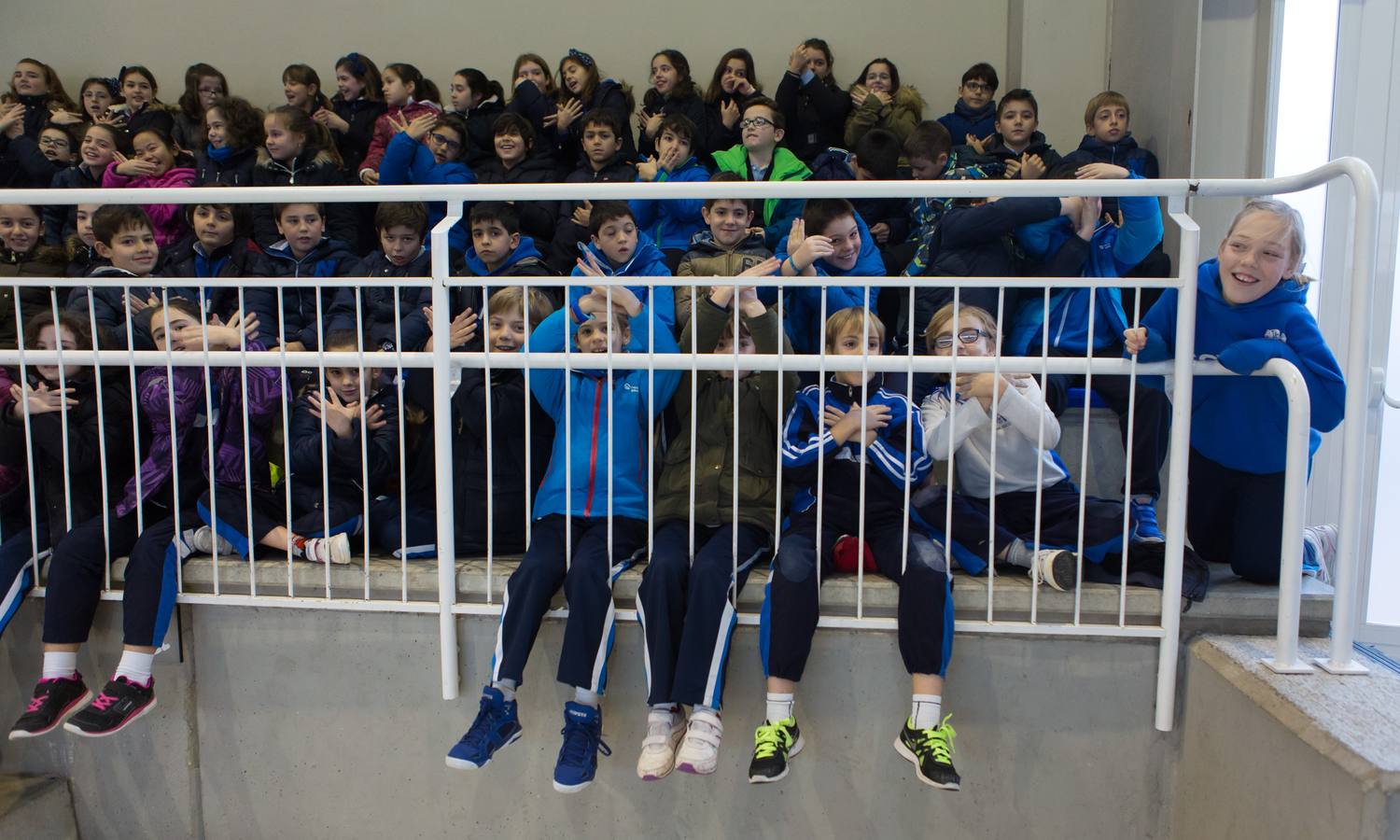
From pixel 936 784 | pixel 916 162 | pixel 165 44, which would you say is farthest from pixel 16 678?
pixel 165 44

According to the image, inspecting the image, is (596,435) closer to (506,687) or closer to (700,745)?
(506,687)

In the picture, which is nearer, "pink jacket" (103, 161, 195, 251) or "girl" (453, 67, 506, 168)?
"pink jacket" (103, 161, 195, 251)

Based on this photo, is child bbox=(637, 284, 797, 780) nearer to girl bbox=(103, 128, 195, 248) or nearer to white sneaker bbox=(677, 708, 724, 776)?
white sneaker bbox=(677, 708, 724, 776)

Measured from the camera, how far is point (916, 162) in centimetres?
466

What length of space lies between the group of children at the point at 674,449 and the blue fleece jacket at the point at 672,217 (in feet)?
1.68

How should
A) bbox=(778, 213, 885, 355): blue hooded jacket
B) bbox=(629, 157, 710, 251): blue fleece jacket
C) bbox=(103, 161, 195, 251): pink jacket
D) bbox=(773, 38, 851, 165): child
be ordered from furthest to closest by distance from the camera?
bbox=(773, 38, 851, 165): child < bbox=(103, 161, 195, 251): pink jacket < bbox=(629, 157, 710, 251): blue fleece jacket < bbox=(778, 213, 885, 355): blue hooded jacket

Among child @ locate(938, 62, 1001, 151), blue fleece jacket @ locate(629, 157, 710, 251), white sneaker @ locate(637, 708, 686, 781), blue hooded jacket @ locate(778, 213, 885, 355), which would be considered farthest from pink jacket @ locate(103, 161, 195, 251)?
child @ locate(938, 62, 1001, 151)

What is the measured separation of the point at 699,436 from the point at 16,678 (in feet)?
7.03

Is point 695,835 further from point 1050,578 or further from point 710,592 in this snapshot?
point 1050,578

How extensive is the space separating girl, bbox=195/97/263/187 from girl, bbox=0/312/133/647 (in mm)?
2349

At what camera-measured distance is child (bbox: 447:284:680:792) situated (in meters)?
2.76

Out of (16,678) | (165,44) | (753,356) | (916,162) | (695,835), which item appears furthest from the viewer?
(165,44)

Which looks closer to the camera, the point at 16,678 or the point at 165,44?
the point at 16,678

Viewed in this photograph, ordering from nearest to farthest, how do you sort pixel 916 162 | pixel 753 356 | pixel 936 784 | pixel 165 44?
pixel 936 784, pixel 753 356, pixel 916 162, pixel 165 44
